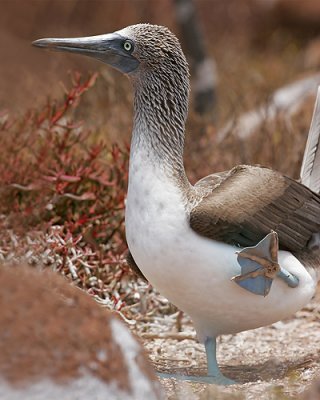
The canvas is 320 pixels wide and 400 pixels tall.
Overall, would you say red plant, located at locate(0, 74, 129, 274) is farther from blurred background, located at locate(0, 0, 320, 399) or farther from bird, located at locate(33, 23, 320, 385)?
bird, located at locate(33, 23, 320, 385)

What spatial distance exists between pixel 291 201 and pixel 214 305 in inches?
Answer: 27.6

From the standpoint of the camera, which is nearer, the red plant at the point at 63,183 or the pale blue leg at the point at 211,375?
the pale blue leg at the point at 211,375

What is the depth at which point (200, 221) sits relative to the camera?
483cm

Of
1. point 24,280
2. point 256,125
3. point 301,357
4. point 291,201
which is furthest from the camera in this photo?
point 256,125

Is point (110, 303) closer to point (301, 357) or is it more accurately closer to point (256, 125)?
point (301, 357)

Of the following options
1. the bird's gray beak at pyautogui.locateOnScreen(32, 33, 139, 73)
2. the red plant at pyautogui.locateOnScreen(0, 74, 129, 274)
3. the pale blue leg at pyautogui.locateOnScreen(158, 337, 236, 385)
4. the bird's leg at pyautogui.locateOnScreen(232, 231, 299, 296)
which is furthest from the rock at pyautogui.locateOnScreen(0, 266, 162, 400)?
the red plant at pyautogui.locateOnScreen(0, 74, 129, 274)

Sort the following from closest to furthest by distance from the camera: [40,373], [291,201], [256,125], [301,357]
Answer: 1. [40,373]
2. [291,201]
3. [301,357]
4. [256,125]

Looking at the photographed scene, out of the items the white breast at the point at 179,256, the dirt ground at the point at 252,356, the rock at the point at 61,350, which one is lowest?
the dirt ground at the point at 252,356

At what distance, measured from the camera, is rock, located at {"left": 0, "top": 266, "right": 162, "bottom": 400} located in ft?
11.5

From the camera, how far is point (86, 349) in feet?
11.9

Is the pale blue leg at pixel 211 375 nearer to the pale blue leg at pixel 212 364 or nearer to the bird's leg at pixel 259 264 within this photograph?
the pale blue leg at pixel 212 364

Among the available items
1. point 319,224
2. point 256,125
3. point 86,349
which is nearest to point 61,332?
point 86,349

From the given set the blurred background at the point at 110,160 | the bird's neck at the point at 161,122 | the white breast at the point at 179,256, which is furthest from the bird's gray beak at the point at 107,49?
the blurred background at the point at 110,160

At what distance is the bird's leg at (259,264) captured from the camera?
4.86 meters
